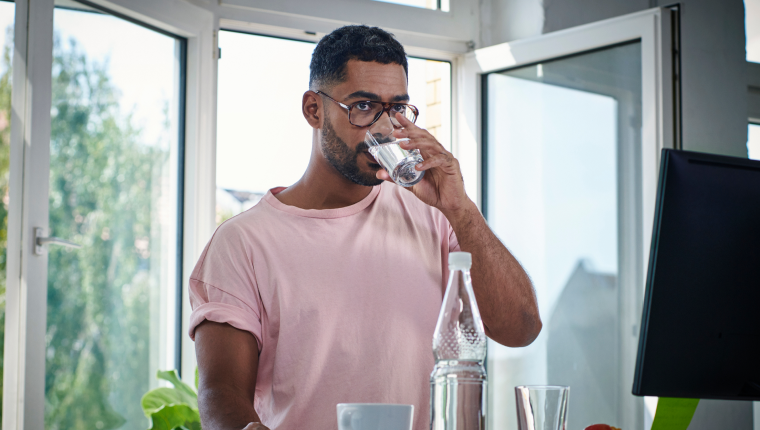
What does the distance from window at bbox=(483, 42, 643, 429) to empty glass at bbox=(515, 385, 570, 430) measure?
1.98m

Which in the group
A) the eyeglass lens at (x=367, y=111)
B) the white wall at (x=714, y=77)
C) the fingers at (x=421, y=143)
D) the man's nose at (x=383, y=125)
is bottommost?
the fingers at (x=421, y=143)

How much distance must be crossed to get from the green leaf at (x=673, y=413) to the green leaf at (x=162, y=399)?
1.71 m

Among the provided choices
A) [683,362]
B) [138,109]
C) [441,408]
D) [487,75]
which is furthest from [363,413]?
[487,75]

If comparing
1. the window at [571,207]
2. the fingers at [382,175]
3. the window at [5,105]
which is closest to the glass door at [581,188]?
the window at [571,207]

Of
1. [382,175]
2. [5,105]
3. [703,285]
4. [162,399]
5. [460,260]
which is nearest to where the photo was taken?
[460,260]

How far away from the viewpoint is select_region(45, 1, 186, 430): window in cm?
232

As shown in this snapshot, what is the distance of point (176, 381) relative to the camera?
2.43 m

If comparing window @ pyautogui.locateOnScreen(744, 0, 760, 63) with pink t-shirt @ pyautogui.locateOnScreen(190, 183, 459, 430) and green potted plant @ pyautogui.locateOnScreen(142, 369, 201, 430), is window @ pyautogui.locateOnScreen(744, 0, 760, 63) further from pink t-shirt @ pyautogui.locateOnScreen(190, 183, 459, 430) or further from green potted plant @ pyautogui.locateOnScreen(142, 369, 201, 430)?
green potted plant @ pyautogui.locateOnScreen(142, 369, 201, 430)

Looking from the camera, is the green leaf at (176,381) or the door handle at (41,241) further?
the green leaf at (176,381)

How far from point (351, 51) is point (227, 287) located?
0.52 meters

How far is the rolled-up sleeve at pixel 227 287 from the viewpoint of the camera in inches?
49.4

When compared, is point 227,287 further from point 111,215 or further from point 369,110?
point 111,215

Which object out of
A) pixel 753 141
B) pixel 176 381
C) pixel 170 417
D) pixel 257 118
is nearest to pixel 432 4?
pixel 257 118

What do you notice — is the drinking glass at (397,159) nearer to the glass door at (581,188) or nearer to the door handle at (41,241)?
the door handle at (41,241)
